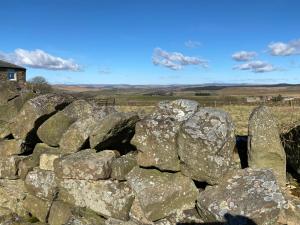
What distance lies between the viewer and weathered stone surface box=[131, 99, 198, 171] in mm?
5605

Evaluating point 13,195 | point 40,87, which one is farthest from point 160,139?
point 40,87

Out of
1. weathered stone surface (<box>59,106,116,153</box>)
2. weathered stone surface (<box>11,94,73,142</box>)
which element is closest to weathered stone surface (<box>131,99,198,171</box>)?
weathered stone surface (<box>59,106,116,153</box>)

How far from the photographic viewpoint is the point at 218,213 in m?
5.02

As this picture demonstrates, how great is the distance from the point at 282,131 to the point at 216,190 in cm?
216

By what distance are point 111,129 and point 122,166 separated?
2.11 feet

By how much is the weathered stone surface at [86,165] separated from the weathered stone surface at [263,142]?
89.9 inches

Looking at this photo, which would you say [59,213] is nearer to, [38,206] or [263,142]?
[38,206]

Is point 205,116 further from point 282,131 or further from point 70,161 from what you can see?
point 70,161

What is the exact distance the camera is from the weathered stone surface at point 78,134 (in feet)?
21.7

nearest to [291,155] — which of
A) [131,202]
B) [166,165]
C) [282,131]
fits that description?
Answer: [282,131]

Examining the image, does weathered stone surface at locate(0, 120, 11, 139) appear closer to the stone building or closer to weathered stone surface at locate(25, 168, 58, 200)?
weathered stone surface at locate(25, 168, 58, 200)

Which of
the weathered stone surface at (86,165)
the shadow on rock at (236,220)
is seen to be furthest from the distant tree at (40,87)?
the shadow on rock at (236,220)

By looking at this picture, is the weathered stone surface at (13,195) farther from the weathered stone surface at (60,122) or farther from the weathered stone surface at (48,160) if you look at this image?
the weathered stone surface at (60,122)

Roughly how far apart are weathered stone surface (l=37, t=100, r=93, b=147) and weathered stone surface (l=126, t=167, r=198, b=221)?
1998mm
